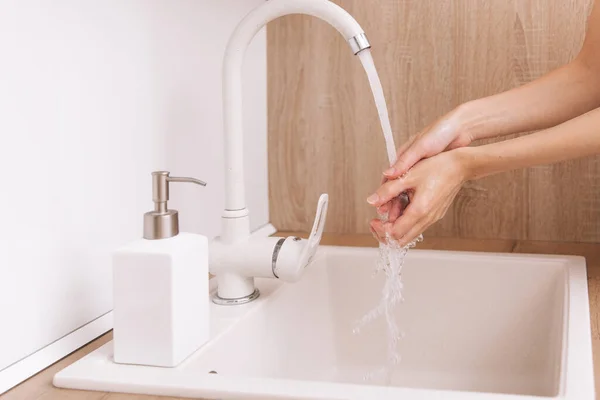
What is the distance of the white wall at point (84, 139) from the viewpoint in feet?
2.14

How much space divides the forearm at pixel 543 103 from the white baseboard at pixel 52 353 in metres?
0.61

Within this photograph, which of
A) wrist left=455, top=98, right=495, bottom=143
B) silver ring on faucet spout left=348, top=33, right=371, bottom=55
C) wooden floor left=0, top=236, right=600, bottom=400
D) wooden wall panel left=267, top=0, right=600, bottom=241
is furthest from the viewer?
wooden wall panel left=267, top=0, right=600, bottom=241

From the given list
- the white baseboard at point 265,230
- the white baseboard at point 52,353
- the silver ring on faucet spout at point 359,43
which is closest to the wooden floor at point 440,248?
the white baseboard at point 52,353

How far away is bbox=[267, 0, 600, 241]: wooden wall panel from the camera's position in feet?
4.03

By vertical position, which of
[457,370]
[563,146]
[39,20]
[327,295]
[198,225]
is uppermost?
[39,20]

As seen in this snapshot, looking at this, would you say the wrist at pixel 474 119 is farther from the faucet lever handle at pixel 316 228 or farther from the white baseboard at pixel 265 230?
the white baseboard at pixel 265 230

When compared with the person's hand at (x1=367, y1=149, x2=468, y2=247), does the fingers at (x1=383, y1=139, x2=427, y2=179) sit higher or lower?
higher

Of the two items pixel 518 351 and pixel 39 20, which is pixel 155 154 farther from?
pixel 518 351

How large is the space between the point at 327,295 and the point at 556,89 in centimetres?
49

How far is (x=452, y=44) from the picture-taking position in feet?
4.12

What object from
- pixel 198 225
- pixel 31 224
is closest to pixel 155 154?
pixel 198 225

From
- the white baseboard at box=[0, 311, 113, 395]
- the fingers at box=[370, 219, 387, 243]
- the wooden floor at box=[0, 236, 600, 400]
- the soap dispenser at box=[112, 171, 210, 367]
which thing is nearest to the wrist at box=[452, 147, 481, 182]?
the fingers at box=[370, 219, 387, 243]

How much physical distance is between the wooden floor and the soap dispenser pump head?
0.51 feet

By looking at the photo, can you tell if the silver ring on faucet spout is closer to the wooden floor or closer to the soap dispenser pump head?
the soap dispenser pump head
